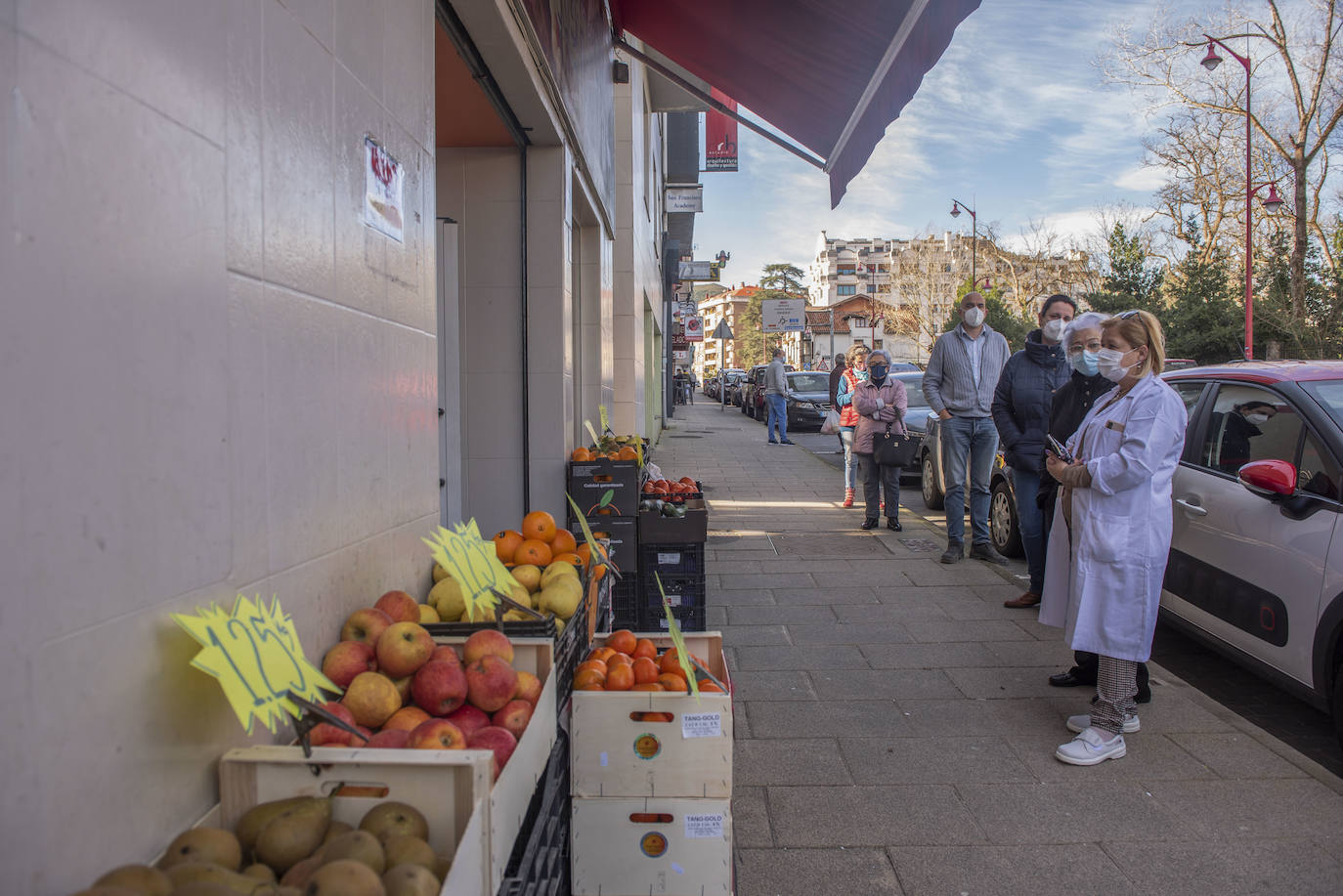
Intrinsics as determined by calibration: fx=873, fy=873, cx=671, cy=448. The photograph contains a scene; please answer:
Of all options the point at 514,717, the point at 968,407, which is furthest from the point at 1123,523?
the point at 968,407

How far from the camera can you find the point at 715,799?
2.38 m

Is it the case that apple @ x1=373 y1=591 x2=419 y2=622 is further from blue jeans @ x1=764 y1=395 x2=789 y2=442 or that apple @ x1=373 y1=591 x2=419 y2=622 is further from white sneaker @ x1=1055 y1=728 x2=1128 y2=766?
blue jeans @ x1=764 y1=395 x2=789 y2=442

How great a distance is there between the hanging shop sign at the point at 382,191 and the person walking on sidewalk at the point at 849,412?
7.23 m

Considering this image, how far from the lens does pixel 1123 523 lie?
3770 mm

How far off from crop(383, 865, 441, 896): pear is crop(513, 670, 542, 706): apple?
2.56 ft

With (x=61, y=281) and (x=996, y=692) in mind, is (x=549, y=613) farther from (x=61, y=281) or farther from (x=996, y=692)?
(x=996, y=692)

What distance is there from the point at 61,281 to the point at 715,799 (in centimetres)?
192

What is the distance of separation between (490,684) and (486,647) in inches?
6.0

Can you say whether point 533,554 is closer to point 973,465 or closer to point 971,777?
point 971,777

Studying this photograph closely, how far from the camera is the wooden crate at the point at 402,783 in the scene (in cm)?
156

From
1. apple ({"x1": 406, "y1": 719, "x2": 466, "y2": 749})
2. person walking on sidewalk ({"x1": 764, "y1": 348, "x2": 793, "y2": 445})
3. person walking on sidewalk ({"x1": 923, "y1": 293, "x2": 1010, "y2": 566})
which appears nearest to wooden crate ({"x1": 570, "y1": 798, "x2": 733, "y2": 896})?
apple ({"x1": 406, "y1": 719, "x2": 466, "y2": 749})

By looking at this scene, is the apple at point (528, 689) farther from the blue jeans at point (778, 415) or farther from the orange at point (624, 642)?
the blue jeans at point (778, 415)

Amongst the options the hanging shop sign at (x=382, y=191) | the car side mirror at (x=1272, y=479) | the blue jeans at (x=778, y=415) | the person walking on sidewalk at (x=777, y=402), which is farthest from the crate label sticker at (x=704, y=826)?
the blue jeans at (x=778, y=415)

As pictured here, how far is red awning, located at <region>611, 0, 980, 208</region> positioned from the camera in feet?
15.9
